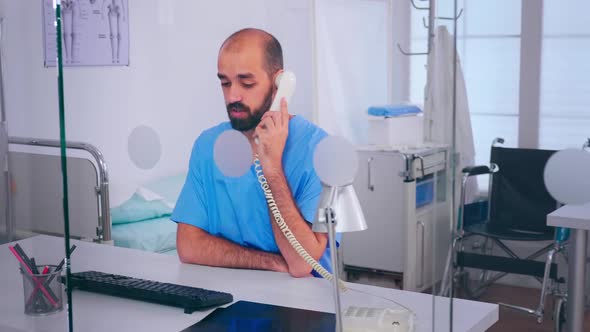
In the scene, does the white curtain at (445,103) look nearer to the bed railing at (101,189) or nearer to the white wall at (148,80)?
the white wall at (148,80)

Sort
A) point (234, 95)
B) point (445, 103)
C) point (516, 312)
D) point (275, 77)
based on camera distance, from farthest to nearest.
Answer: point (234, 95)
point (275, 77)
point (516, 312)
point (445, 103)

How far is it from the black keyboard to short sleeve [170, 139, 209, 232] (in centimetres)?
19

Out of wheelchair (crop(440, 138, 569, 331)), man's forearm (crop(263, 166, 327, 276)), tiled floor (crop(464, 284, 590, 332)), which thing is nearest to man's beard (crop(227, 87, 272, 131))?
man's forearm (crop(263, 166, 327, 276))

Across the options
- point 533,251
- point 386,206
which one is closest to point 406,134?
point 386,206

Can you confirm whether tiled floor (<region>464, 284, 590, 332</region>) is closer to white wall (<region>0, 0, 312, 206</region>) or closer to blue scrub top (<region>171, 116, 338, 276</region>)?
blue scrub top (<region>171, 116, 338, 276</region>)

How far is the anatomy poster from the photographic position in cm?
144

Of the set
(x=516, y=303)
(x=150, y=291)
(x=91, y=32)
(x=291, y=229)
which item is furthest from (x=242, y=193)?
(x=516, y=303)

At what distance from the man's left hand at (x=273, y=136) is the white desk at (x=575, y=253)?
52 centimetres

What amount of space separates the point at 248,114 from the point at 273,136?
0.11 meters

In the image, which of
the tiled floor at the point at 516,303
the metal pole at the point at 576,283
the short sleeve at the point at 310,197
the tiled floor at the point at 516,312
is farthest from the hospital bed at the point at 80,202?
the metal pole at the point at 576,283

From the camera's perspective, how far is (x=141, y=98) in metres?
1.79

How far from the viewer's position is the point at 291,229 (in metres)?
1.49

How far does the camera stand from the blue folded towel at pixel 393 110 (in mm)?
1259

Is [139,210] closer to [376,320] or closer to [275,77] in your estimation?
[275,77]
